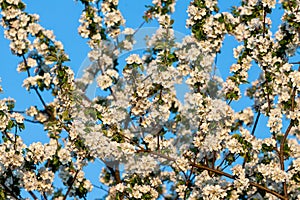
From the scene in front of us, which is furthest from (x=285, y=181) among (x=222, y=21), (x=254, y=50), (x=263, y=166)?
(x=222, y=21)

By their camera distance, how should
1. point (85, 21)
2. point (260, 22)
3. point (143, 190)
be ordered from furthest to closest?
point (85, 21)
point (260, 22)
point (143, 190)

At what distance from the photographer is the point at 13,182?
8.07 m

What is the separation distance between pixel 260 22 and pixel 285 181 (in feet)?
6.15

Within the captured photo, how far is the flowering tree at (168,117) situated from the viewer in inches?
290

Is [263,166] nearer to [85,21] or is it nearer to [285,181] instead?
[285,181]

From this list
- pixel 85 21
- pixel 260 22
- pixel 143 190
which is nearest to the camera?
pixel 143 190

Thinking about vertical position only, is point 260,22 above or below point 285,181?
above

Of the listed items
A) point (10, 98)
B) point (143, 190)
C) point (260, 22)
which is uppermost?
point (260, 22)

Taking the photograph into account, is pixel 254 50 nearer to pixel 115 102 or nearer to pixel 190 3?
pixel 190 3

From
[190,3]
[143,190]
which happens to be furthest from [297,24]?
[143,190]

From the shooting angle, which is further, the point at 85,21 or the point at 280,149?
the point at 85,21

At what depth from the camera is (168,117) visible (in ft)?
25.5

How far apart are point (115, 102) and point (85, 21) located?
1.48 meters

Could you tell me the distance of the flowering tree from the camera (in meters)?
7.36
